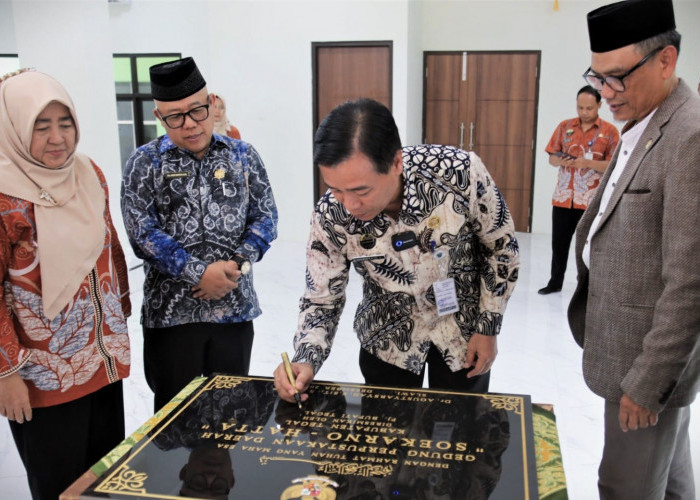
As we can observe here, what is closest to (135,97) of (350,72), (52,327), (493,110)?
(350,72)

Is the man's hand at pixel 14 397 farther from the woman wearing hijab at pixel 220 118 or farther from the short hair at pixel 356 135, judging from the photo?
the woman wearing hijab at pixel 220 118

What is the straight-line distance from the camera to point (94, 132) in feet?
15.5

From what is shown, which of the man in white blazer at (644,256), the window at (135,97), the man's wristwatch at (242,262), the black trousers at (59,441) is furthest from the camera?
the window at (135,97)

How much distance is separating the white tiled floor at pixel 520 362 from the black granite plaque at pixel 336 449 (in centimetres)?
115

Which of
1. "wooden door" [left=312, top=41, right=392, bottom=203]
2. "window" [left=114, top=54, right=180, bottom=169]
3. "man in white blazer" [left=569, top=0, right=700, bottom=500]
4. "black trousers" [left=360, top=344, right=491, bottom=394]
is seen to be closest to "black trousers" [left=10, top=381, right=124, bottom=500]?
"black trousers" [left=360, top=344, right=491, bottom=394]

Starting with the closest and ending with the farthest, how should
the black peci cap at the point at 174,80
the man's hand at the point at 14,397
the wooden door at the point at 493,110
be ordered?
the man's hand at the point at 14,397
the black peci cap at the point at 174,80
the wooden door at the point at 493,110

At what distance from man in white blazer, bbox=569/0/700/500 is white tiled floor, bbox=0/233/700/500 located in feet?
2.77

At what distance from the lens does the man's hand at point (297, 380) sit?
→ 136cm

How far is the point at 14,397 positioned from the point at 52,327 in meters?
0.18

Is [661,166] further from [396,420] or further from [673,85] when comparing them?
[396,420]

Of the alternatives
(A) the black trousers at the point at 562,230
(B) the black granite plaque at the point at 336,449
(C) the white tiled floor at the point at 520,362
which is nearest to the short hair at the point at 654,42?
(B) the black granite plaque at the point at 336,449

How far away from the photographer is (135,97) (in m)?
8.25

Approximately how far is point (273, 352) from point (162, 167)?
1.85 meters

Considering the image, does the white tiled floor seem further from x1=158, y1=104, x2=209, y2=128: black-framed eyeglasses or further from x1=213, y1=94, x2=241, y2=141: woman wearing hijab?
x1=158, y1=104, x2=209, y2=128: black-framed eyeglasses
